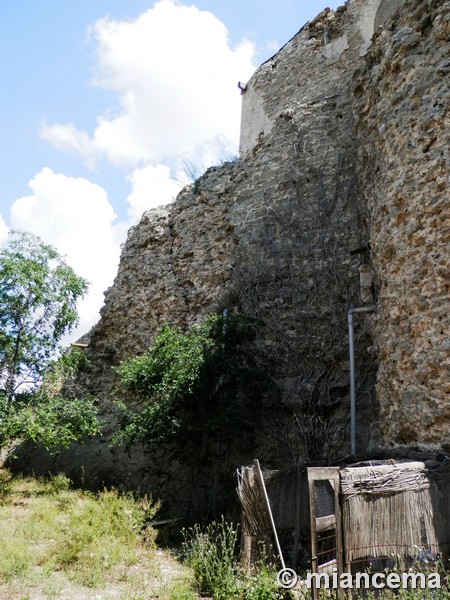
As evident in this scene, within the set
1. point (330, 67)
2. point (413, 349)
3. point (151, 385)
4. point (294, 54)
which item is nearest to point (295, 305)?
point (151, 385)

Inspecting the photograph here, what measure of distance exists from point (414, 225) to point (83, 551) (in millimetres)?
A: 5777

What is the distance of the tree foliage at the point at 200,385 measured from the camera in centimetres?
866

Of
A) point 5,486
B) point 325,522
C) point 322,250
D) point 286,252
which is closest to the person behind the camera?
point 325,522

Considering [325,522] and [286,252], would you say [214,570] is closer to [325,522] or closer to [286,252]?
[325,522]

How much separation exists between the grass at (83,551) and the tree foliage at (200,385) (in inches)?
53.3

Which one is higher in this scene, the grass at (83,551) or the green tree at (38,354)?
the green tree at (38,354)

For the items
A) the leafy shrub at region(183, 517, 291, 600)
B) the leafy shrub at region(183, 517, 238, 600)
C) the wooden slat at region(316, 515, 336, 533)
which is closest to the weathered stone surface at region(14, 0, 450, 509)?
the wooden slat at region(316, 515, 336, 533)

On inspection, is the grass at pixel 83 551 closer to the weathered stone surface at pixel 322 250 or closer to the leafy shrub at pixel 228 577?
the leafy shrub at pixel 228 577

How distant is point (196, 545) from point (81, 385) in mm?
7346

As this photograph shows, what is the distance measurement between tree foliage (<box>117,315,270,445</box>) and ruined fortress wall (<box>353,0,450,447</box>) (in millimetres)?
2648

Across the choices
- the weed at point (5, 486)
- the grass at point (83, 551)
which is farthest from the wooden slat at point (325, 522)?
the weed at point (5, 486)

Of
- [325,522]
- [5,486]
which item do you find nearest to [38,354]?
[5,486]

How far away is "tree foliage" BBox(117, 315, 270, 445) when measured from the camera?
8.66 metres

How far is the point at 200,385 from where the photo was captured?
8.70 meters
